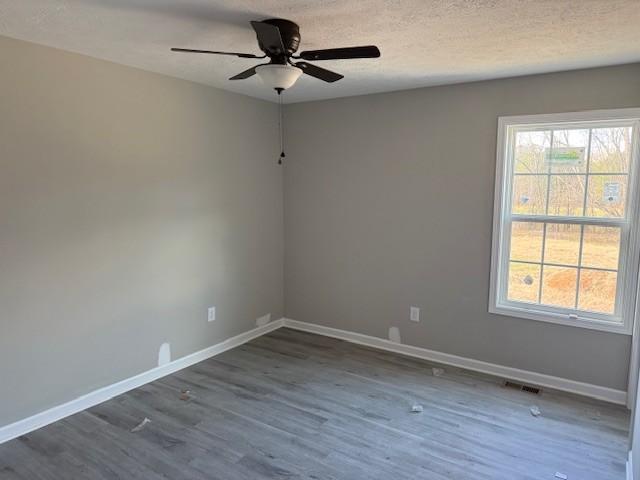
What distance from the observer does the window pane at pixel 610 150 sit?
121 inches

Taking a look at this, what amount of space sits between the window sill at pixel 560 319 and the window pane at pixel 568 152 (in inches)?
43.4

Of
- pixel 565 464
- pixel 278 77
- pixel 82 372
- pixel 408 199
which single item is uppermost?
pixel 278 77

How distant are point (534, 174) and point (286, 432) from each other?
8.68 feet

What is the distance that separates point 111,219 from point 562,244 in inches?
133

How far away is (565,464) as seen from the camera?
2.48 m

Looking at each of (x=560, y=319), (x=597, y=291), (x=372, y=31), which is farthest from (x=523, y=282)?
(x=372, y=31)

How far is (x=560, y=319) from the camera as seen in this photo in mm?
3328

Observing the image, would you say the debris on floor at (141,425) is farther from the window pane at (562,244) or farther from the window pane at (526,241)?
the window pane at (562,244)

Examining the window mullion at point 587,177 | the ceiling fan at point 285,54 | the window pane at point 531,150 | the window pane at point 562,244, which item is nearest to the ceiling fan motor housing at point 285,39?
the ceiling fan at point 285,54

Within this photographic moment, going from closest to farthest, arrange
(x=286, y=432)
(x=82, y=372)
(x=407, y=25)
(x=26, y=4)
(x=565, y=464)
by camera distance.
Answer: (x=26, y=4)
(x=407, y=25)
(x=565, y=464)
(x=286, y=432)
(x=82, y=372)

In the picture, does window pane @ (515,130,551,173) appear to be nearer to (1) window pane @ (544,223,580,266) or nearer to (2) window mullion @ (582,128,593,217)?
(2) window mullion @ (582,128,593,217)

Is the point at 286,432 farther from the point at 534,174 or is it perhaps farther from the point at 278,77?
the point at 534,174

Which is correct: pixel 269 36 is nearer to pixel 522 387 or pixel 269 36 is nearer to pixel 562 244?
pixel 562 244

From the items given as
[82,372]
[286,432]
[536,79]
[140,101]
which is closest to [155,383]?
[82,372]
